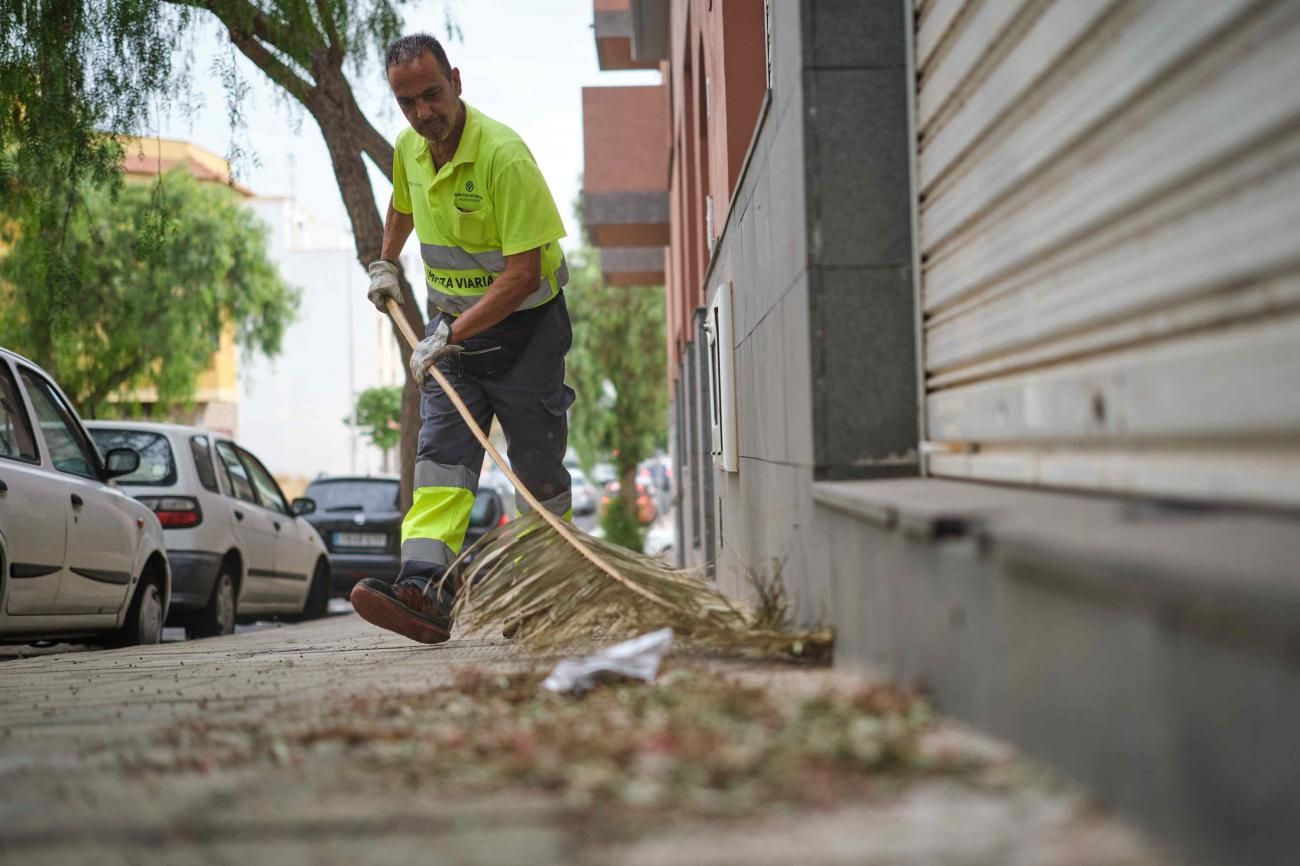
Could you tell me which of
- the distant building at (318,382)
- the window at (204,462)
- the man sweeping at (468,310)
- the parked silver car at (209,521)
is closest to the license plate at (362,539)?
the parked silver car at (209,521)

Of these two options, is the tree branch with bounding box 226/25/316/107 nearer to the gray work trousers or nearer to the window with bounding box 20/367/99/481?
the window with bounding box 20/367/99/481

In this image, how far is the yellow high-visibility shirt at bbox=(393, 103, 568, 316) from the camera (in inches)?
217

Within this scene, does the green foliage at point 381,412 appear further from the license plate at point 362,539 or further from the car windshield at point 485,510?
the license plate at point 362,539

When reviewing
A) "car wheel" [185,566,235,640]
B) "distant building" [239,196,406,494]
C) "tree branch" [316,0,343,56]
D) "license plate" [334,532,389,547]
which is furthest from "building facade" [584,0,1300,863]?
"distant building" [239,196,406,494]

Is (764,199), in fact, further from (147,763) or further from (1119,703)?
(1119,703)

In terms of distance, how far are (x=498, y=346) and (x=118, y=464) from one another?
3.10 m

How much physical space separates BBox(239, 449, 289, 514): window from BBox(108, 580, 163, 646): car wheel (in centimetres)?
295

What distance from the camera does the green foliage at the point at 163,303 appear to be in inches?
945

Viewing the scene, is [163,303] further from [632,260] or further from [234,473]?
[234,473]

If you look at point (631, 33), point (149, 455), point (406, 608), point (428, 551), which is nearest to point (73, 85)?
point (149, 455)

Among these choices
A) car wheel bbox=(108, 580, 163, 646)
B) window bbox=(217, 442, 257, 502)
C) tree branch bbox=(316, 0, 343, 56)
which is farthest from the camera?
tree branch bbox=(316, 0, 343, 56)

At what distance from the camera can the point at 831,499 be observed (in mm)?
3348

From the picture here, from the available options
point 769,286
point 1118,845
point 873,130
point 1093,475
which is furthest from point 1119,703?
point 769,286

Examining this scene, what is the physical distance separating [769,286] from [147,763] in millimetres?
2611
